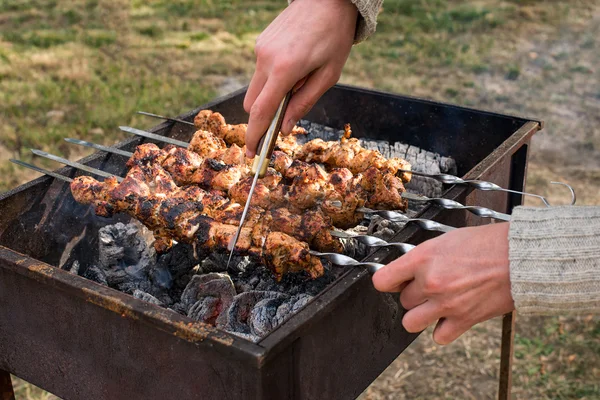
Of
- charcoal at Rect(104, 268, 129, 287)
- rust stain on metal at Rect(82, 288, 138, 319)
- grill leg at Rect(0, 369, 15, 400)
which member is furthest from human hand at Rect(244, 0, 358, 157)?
grill leg at Rect(0, 369, 15, 400)

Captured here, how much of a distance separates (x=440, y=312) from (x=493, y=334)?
290cm

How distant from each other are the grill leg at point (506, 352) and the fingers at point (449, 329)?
146 cm

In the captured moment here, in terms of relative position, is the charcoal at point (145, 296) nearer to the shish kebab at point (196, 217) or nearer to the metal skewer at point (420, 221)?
the shish kebab at point (196, 217)

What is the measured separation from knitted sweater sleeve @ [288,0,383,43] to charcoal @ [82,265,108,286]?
1.30 meters

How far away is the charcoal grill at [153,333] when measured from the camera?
5.67 ft

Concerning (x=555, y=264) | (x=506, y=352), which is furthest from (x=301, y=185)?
(x=506, y=352)

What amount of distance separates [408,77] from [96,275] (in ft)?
18.5

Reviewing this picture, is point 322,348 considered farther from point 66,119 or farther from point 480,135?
point 66,119

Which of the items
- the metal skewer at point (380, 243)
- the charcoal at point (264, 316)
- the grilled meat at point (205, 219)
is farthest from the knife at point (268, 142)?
the metal skewer at point (380, 243)

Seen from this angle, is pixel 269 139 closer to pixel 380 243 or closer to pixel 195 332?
pixel 380 243

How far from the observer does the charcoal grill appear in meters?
1.73

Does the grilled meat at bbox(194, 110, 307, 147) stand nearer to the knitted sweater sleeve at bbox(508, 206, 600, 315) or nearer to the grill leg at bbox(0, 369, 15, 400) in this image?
the grill leg at bbox(0, 369, 15, 400)

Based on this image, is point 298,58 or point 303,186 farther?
point 303,186

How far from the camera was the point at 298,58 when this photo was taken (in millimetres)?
2096
